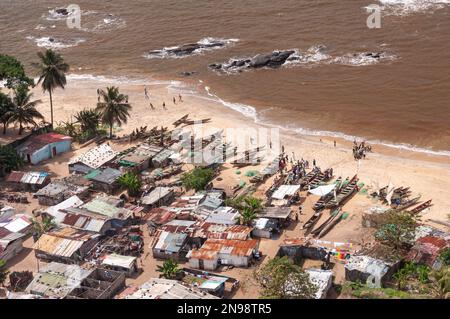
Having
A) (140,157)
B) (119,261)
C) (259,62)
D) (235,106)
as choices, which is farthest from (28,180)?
(259,62)

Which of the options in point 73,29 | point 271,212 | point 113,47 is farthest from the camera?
point 73,29

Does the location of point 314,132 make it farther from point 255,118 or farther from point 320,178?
point 320,178

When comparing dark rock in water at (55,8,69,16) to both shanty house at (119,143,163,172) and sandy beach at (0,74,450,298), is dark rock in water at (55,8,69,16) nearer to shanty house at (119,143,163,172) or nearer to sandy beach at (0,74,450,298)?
sandy beach at (0,74,450,298)

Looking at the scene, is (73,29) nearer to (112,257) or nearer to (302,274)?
(112,257)

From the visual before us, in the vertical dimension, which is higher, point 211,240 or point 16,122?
point 16,122

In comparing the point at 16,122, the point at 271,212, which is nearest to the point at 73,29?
the point at 16,122
